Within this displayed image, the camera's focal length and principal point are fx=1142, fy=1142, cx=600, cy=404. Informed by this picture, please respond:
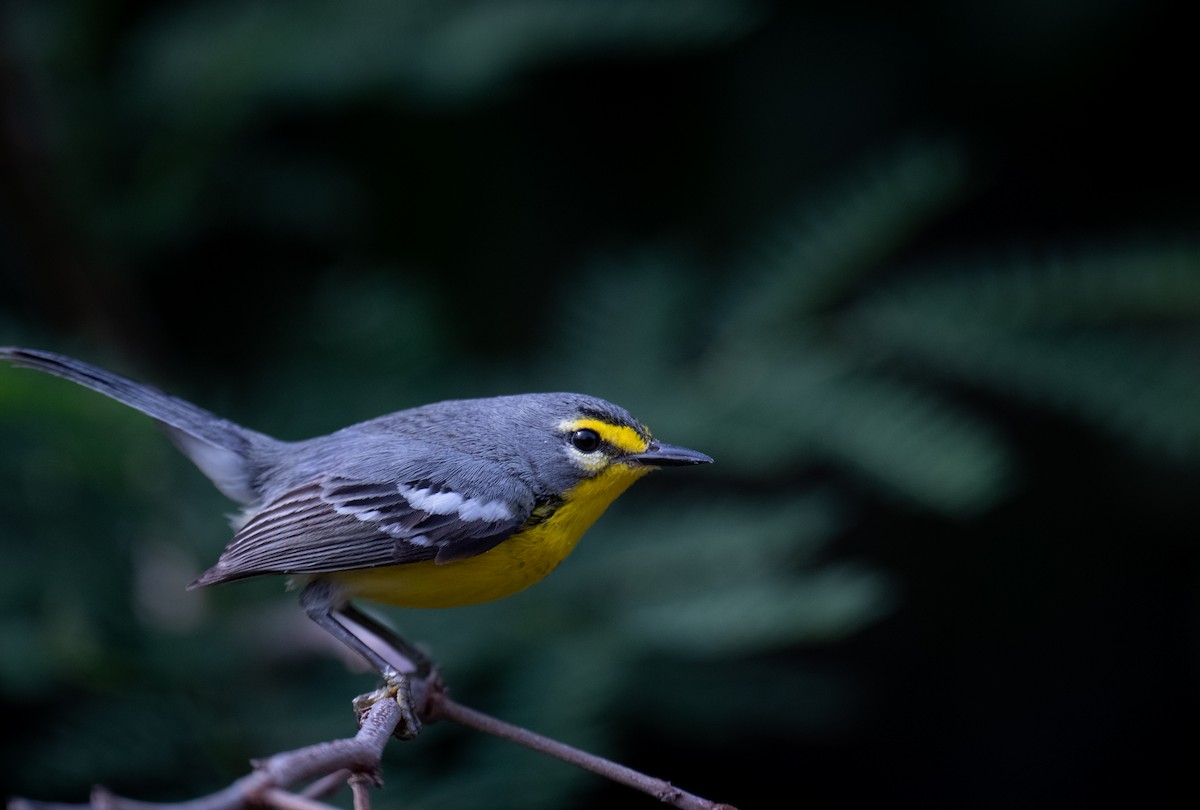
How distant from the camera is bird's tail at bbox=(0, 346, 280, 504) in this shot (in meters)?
2.86

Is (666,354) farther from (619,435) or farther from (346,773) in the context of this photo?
(346,773)

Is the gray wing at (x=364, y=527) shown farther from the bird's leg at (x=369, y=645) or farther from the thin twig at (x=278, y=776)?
the thin twig at (x=278, y=776)

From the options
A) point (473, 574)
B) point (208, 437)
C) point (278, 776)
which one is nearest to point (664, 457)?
point (473, 574)

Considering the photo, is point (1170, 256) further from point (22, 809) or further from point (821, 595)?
point (22, 809)

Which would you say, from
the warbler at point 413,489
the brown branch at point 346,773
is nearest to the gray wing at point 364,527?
the warbler at point 413,489

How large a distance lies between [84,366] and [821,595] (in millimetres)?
1821

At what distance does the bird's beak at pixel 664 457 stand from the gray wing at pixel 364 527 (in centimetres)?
28

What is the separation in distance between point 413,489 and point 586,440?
428 millimetres

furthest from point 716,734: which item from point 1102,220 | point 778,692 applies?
point 1102,220

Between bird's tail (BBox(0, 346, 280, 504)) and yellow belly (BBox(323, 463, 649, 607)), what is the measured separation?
0.54 metres

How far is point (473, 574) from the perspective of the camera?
8.11 feet

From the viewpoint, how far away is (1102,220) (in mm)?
4355

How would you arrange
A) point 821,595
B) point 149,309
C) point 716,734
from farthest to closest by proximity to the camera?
point 149,309 → point 716,734 → point 821,595

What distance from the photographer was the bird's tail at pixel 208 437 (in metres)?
2.86
